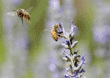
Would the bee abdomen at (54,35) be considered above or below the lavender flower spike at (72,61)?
above

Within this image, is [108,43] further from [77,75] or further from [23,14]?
[23,14]

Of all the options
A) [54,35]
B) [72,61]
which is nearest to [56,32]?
[54,35]

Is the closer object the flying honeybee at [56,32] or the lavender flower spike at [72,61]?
the lavender flower spike at [72,61]

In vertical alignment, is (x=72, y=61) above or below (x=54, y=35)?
below

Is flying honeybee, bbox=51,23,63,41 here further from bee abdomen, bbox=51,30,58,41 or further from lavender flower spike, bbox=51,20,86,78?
lavender flower spike, bbox=51,20,86,78

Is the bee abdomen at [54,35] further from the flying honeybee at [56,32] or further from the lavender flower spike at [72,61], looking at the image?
the lavender flower spike at [72,61]

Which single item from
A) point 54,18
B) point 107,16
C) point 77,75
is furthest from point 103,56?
point 77,75

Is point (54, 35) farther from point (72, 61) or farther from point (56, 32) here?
point (72, 61)

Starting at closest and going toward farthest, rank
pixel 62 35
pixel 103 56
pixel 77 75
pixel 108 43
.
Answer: pixel 77 75 < pixel 62 35 < pixel 108 43 < pixel 103 56

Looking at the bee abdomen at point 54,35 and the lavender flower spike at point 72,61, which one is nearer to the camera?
the lavender flower spike at point 72,61

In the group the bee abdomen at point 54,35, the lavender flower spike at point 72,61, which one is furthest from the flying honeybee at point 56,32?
the lavender flower spike at point 72,61

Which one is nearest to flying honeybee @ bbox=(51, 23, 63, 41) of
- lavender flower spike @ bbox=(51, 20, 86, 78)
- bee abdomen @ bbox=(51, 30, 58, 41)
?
bee abdomen @ bbox=(51, 30, 58, 41)
